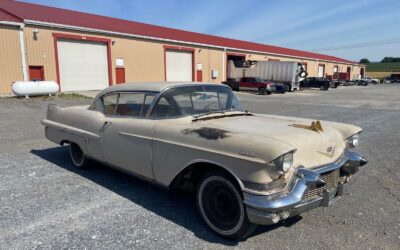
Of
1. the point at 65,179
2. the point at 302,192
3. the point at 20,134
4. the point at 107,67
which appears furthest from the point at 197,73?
the point at 302,192

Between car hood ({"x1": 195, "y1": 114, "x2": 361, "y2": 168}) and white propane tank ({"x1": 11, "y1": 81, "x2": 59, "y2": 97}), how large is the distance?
14.9 m

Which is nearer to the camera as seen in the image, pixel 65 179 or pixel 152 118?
pixel 152 118

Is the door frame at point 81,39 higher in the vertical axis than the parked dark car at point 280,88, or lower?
higher

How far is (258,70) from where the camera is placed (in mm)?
32469

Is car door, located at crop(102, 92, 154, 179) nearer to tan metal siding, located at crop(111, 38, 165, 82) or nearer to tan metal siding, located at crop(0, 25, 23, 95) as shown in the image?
tan metal siding, located at crop(0, 25, 23, 95)

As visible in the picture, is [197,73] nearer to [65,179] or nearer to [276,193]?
[65,179]

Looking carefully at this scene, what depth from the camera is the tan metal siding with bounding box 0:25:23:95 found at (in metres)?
16.3

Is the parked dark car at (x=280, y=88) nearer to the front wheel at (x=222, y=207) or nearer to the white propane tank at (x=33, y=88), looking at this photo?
the white propane tank at (x=33, y=88)

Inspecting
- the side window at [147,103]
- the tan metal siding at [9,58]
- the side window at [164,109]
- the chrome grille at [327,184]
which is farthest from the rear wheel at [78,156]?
the tan metal siding at [9,58]

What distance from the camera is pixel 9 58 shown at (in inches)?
653

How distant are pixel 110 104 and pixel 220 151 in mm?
2292

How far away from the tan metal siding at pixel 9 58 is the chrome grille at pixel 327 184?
1793cm

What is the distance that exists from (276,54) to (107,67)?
83.1 feet

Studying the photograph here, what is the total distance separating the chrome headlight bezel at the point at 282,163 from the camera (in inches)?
107
